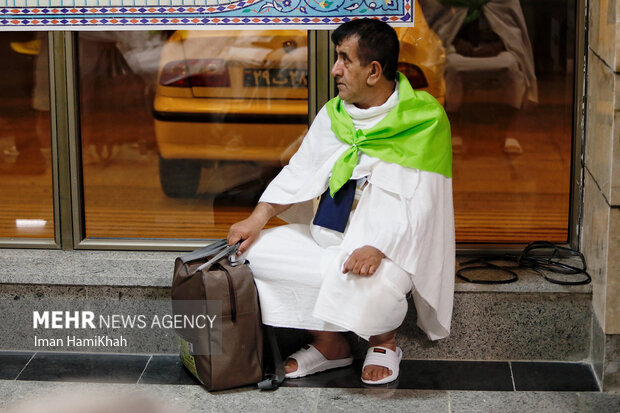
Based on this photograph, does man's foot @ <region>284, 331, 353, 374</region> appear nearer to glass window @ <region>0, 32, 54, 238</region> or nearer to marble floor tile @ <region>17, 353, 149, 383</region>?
marble floor tile @ <region>17, 353, 149, 383</region>

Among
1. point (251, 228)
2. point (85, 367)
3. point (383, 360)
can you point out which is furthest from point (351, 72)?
point (85, 367)

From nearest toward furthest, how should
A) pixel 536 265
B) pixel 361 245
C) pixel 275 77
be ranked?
1. pixel 361 245
2. pixel 536 265
3. pixel 275 77

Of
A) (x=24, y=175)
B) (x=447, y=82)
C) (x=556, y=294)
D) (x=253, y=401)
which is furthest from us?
(x=24, y=175)

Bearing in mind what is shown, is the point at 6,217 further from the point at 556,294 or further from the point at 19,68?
the point at 556,294

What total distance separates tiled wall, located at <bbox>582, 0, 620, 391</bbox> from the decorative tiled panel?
871mm

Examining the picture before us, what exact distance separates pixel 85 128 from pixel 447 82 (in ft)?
5.81

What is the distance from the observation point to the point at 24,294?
4406 mm

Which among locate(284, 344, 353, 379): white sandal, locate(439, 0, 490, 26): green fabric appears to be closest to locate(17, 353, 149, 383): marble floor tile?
locate(284, 344, 353, 379): white sandal

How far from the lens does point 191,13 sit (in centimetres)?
447

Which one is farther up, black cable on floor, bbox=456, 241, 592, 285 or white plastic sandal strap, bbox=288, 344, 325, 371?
black cable on floor, bbox=456, 241, 592, 285

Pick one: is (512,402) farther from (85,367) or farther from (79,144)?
(79,144)

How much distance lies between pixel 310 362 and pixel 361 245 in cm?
59

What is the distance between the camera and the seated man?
3836 millimetres

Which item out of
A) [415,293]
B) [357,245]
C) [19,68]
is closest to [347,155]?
[357,245]
